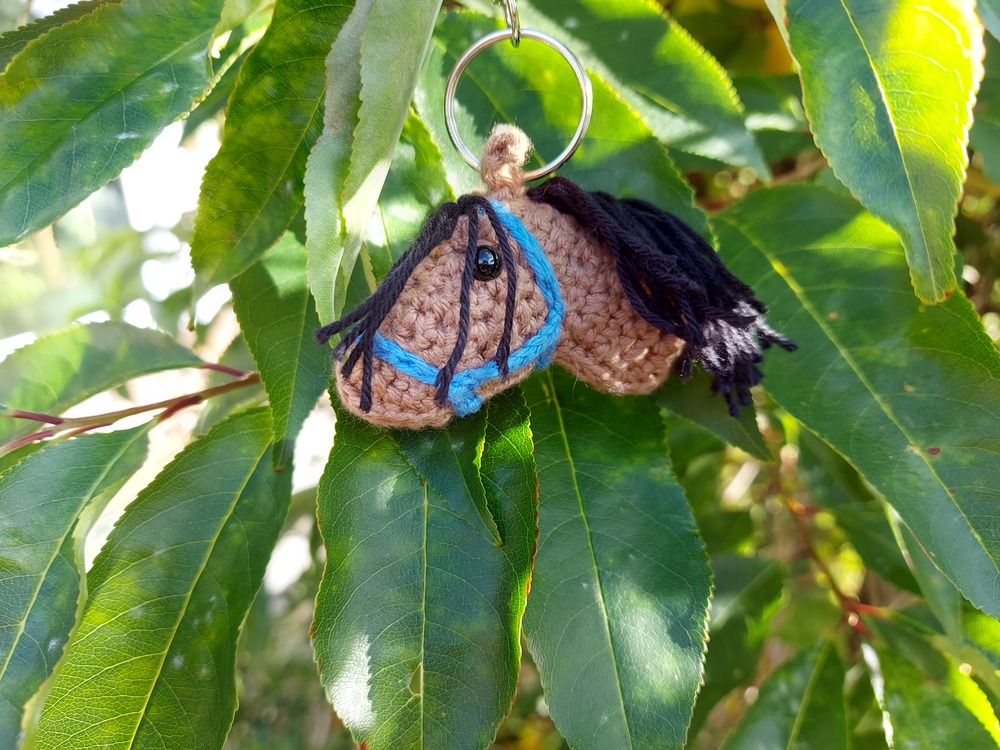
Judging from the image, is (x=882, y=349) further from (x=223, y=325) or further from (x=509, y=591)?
(x=223, y=325)

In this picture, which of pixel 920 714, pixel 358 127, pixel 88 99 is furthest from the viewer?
pixel 920 714

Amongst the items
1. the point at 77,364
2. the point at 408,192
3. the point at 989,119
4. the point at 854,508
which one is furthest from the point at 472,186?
the point at 854,508

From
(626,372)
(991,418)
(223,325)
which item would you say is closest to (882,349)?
(991,418)

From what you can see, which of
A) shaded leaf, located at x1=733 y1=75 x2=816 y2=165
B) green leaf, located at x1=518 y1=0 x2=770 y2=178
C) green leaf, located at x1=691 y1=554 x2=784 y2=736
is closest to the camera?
green leaf, located at x1=518 y1=0 x2=770 y2=178

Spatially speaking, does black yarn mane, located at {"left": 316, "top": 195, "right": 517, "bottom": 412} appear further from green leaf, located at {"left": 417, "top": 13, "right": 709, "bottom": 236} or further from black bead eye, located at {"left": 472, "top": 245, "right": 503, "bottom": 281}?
green leaf, located at {"left": 417, "top": 13, "right": 709, "bottom": 236}

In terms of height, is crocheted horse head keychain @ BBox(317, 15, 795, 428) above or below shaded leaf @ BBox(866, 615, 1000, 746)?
above

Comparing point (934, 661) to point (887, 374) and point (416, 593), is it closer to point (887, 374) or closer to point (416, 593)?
point (887, 374)

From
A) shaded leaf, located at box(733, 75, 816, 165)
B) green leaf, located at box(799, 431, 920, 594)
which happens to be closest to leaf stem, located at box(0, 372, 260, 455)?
shaded leaf, located at box(733, 75, 816, 165)
